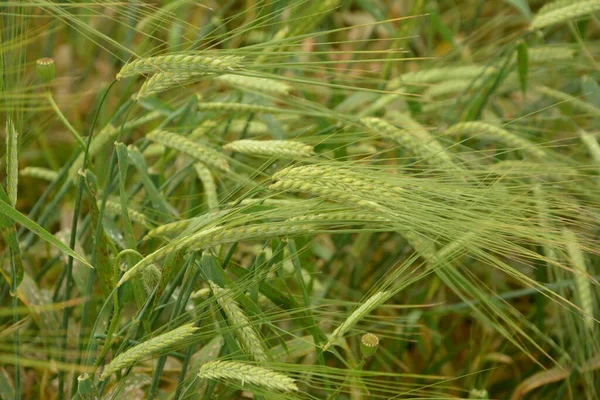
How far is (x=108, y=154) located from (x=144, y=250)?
21.9 inches

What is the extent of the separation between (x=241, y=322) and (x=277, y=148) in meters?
0.20

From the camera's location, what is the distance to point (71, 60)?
77.7 inches

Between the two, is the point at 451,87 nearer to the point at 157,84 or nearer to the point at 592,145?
the point at 592,145

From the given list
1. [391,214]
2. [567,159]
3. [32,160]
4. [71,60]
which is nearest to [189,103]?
[391,214]

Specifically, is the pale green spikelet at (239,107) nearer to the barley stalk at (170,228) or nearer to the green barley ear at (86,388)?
the barley stalk at (170,228)

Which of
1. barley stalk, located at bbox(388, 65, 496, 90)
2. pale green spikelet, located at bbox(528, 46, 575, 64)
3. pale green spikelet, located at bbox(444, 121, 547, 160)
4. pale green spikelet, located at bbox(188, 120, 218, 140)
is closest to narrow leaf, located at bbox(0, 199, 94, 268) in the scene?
pale green spikelet, located at bbox(188, 120, 218, 140)

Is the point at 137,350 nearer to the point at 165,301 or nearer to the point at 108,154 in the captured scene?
the point at 165,301

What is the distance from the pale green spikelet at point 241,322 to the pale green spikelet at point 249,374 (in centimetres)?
5

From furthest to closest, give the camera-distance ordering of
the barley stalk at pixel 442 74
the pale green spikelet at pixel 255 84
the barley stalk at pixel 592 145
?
the barley stalk at pixel 442 74, the barley stalk at pixel 592 145, the pale green spikelet at pixel 255 84

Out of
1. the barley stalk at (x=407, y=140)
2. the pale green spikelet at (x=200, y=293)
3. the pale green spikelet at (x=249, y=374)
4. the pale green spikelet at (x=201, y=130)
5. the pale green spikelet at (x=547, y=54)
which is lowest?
the pale green spikelet at (x=200, y=293)

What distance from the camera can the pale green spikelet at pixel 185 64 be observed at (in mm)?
724

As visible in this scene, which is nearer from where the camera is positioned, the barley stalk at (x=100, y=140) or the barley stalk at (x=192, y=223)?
the barley stalk at (x=192, y=223)

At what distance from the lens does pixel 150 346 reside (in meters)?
0.71

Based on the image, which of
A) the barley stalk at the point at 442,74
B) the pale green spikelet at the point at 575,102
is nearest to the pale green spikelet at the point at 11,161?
the barley stalk at the point at 442,74
